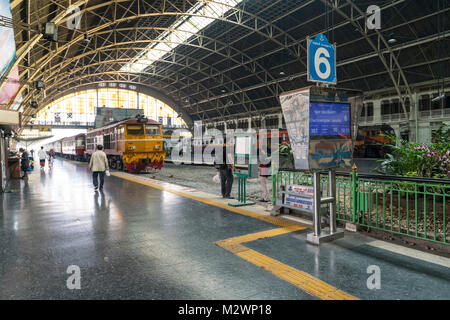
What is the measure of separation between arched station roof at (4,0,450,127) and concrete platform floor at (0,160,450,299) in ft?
48.7

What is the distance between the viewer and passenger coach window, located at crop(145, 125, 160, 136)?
18.3 metres

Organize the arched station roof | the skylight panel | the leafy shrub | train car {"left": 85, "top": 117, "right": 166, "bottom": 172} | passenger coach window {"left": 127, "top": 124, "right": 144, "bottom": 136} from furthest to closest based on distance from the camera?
the skylight panel
the arched station roof
passenger coach window {"left": 127, "top": 124, "right": 144, "bottom": 136}
train car {"left": 85, "top": 117, "right": 166, "bottom": 172}
the leafy shrub

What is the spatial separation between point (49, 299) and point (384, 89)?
3469 centimetres

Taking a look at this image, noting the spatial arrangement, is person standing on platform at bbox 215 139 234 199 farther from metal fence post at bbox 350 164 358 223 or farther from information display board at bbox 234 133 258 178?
information display board at bbox 234 133 258 178

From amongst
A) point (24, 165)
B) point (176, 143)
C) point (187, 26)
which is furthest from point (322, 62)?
point (187, 26)

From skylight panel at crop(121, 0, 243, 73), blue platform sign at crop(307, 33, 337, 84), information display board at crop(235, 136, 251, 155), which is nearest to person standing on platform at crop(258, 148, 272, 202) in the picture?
blue platform sign at crop(307, 33, 337, 84)

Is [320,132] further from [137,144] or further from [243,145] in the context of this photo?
[137,144]

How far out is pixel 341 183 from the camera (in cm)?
588

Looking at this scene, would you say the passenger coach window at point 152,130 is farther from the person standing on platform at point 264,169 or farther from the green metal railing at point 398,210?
the green metal railing at point 398,210

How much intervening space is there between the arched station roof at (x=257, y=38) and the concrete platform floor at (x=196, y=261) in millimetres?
14834

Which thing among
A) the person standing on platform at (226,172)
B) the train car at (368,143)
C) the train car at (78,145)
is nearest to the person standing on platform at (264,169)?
A: the person standing on platform at (226,172)

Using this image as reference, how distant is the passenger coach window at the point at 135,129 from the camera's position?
17.6 meters
